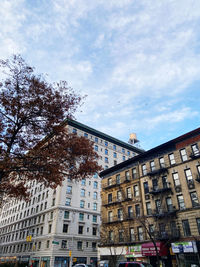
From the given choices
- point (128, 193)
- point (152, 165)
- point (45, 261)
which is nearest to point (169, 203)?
point (152, 165)

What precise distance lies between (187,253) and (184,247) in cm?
69

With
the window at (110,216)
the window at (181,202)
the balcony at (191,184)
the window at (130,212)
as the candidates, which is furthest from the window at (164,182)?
the window at (110,216)

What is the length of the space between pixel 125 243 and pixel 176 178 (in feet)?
38.8

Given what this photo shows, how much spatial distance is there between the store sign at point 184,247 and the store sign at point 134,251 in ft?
16.4

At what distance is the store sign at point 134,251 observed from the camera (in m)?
26.6

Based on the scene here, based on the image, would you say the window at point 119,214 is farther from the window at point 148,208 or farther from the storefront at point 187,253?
the storefront at point 187,253

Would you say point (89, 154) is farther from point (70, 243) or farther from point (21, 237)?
point (21, 237)

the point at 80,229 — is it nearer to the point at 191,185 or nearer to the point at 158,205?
the point at 158,205

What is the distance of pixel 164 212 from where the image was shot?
25656 millimetres

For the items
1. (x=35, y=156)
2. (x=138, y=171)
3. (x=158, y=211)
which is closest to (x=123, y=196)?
(x=138, y=171)

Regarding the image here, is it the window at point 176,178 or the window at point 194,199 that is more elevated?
the window at point 176,178

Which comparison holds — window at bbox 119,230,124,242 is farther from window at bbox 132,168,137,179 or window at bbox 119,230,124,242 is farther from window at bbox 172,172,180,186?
window at bbox 172,172,180,186

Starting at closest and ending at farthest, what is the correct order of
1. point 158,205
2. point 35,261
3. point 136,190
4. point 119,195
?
1. point 158,205
2. point 136,190
3. point 119,195
4. point 35,261

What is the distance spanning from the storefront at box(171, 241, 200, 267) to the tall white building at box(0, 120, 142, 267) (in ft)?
70.4
